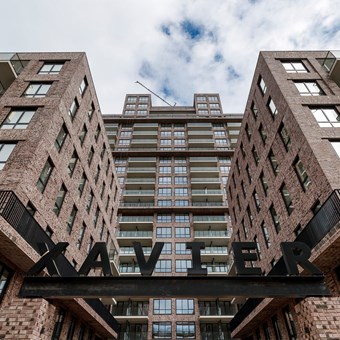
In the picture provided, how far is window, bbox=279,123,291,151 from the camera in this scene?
53.2ft

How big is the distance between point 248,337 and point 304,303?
1337cm

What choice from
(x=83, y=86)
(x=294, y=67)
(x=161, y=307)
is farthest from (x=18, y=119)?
(x=161, y=307)

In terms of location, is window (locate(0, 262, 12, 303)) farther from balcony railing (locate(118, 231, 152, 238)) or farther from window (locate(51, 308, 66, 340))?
balcony railing (locate(118, 231, 152, 238))

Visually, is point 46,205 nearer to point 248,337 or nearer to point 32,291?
point 32,291

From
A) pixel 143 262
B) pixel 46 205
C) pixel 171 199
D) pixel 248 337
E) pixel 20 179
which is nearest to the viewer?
pixel 143 262

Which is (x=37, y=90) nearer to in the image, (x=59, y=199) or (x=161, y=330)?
(x=59, y=199)

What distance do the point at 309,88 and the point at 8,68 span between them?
21.2 meters

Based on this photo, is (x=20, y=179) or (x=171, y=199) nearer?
(x=20, y=179)

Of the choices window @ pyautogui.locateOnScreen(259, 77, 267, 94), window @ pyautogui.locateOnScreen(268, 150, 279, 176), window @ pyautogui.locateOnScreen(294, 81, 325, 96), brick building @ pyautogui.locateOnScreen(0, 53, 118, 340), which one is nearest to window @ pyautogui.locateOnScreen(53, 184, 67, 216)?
brick building @ pyautogui.locateOnScreen(0, 53, 118, 340)

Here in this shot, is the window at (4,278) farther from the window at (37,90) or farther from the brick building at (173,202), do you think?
the brick building at (173,202)

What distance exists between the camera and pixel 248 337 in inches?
798

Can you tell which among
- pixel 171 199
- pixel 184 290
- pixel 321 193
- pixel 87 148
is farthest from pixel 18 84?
pixel 171 199

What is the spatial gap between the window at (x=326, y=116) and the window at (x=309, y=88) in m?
1.67

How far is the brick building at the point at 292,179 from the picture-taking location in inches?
412
